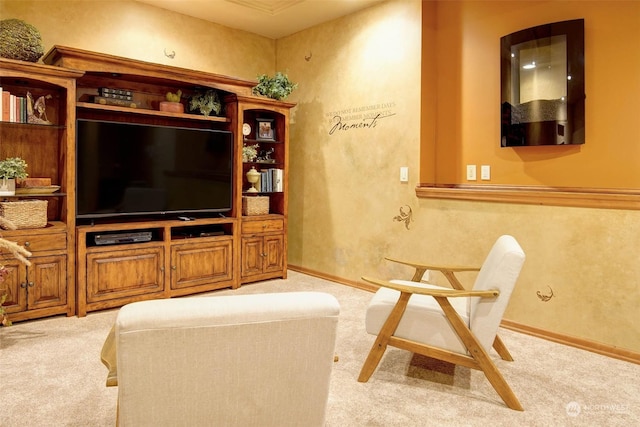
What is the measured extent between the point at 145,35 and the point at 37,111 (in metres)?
1.43

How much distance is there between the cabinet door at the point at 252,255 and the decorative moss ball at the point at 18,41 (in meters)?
2.37

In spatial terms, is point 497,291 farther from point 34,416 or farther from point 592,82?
point 34,416

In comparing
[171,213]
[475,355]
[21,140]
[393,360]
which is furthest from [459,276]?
[21,140]

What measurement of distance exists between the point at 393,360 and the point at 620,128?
2300 millimetres

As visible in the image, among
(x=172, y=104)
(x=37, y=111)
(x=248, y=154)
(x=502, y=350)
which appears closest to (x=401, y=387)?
(x=502, y=350)

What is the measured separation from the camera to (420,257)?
4035 millimetres

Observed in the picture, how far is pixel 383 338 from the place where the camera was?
247 cm

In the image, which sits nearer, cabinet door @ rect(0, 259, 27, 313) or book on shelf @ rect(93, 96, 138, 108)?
cabinet door @ rect(0, 259, 27, 313)

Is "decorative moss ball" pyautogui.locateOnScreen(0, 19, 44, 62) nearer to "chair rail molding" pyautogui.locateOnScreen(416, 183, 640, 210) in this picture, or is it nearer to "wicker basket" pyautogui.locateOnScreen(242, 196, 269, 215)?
"wicker basket" pyautogui.locateOnScreen(242, 196, 269, 215)

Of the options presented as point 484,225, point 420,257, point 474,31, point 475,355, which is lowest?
point 475,355

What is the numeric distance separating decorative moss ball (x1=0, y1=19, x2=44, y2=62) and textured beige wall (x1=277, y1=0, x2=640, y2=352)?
2.71 metres

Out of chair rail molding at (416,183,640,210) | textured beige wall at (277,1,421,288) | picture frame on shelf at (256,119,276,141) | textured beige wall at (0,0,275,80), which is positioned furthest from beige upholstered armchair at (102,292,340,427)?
textured beige wall at (0,0,275,80)

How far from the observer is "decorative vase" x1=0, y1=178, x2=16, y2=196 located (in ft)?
10.6

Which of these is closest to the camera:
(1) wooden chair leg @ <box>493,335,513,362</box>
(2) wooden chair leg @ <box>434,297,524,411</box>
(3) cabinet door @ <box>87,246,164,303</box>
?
(2) wooden chair leg @ <box>434,297,524,411</box>
